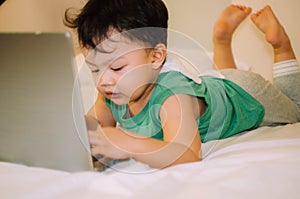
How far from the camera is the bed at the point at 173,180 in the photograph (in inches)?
15.2

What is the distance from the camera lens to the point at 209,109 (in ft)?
2.40

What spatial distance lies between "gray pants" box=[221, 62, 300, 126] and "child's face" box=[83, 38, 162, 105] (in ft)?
0.96

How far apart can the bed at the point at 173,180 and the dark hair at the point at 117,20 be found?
0.25 meters

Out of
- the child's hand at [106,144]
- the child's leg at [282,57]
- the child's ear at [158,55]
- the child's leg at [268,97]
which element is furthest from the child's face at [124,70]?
the child's leg at [282,57]

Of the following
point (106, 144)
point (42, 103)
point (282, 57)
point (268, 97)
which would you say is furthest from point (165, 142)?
point (282, 57)

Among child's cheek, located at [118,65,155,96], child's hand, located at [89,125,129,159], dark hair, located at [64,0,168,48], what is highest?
dark hair, located at [64,0,168,48]

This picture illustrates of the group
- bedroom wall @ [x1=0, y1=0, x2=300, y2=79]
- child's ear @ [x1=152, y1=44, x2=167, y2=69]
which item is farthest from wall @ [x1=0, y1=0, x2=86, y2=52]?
child's ear @ [x1=152, y1=44, x2=167, y2=69]

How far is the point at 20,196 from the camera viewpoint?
1.26 feet

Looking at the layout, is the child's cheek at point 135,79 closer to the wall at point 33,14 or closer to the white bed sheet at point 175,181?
the white bed sheet at point 175,181

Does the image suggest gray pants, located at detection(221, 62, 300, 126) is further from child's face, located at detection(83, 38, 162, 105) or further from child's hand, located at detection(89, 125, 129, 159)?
child's hand, located at detection(89, 125, 129, 159)

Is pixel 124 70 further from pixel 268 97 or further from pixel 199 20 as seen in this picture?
pixel 199 20

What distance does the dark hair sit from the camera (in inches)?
23.7

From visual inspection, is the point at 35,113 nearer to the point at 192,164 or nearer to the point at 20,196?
the point at 20,196

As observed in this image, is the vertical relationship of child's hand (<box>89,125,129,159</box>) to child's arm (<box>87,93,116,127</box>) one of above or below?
above
